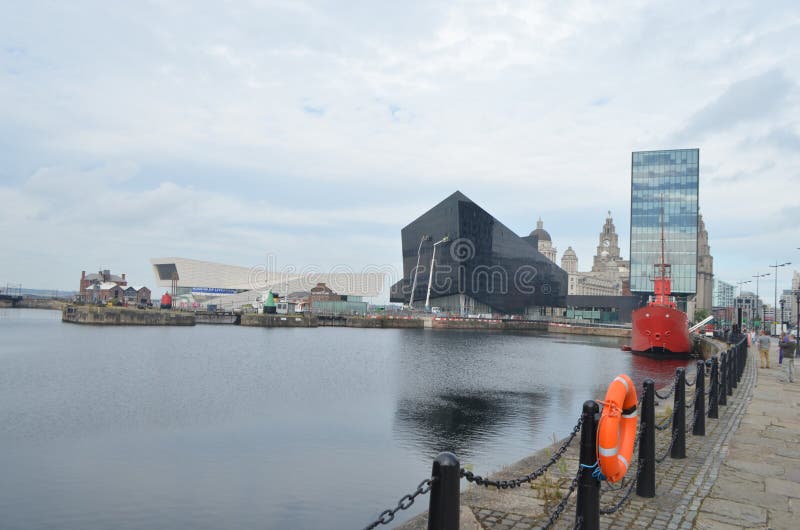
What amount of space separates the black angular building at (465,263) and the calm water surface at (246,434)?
74023 mm

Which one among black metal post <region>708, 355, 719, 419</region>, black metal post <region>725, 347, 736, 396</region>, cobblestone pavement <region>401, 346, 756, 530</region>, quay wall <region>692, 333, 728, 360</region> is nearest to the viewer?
cobblestone pavement <region>401, 346, 756, 530</region>

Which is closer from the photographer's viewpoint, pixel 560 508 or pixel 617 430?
pixel 560 508

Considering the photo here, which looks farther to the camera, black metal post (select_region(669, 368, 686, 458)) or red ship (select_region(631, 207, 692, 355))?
red ship (select_region(631, 207, 692, 355))

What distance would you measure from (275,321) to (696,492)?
94.9 metres

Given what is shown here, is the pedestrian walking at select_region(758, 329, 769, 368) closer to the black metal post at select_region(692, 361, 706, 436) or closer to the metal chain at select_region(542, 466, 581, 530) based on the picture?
the black metal post at select_region(692, 361, 706, 436)

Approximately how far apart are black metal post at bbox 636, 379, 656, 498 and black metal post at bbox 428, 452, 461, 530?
15.9 ft

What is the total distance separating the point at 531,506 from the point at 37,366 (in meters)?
35.7

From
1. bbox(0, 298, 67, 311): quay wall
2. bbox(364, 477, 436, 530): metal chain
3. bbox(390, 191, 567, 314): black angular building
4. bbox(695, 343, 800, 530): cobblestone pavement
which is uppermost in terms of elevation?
bbox(390, 191, 567, 314): black angular building

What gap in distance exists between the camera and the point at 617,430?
263 inches

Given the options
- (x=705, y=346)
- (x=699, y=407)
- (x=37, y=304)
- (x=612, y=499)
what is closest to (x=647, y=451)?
(x=612, y=499)

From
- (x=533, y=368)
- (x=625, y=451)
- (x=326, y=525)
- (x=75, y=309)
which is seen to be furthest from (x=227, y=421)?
(x=75, y=309)

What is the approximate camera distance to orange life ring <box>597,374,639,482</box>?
21.2ft

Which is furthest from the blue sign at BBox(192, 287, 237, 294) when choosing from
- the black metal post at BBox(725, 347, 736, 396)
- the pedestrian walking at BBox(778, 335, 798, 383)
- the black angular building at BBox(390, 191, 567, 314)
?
the black metal post at BBox(725, 347, 736, 396)

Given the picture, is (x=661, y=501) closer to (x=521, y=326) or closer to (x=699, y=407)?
(x=699, y=407)
